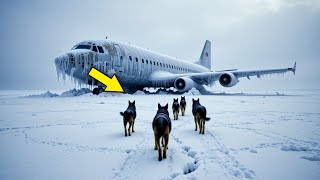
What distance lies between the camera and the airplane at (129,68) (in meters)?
14.8

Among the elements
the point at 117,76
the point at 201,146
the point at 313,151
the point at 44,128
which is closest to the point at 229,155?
the point at 201,146

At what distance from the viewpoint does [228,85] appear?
63.7 feet

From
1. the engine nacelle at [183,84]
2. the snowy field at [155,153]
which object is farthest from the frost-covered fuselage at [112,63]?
the snowy field at [155,153]

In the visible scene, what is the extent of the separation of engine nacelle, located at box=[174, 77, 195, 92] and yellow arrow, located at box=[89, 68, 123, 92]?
6.07 metres

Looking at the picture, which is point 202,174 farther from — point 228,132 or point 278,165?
point 228,132

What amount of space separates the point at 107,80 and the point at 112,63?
1652 millimetres

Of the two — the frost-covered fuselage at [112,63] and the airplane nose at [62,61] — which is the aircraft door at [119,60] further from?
the airplane nose at [62,61]

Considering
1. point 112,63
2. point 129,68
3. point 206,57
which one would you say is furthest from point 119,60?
point 206,57

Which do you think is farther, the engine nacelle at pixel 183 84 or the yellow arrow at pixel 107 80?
the engine nacelle at pixel 183 84

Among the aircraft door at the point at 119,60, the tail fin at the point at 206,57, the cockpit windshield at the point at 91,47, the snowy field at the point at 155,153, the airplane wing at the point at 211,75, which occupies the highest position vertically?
the tail fin at the point at 206,57

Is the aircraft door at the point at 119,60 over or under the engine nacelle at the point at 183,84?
over

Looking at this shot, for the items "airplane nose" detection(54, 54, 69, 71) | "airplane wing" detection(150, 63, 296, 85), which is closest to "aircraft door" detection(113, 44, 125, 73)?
"airplane nose" detection(54, 54, 69, 71)

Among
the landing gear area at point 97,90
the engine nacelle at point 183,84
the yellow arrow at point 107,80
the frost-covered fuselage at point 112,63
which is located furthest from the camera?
the engine nacelle at point 183,84

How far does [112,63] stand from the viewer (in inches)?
665
